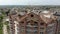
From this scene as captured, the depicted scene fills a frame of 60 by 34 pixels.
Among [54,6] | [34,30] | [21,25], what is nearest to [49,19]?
[34,30]

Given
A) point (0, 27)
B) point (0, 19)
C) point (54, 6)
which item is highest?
point (54, 6)

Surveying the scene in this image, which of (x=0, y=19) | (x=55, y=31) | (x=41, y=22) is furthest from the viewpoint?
(x=0, y=19)

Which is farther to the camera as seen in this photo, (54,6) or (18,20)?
(54,6)

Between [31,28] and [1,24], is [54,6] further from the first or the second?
[31,28]

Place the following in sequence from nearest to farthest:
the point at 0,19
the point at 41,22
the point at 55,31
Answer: the point at 41,22 → the point at 55,31 → the point at 0,19

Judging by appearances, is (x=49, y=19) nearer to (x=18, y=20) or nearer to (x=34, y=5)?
(x=18, y=20)

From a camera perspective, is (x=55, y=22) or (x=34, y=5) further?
(x=34, y=5)

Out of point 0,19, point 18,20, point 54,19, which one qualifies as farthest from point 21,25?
point 0,19

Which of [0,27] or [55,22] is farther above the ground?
[55,22]

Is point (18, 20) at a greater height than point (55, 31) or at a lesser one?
greater
